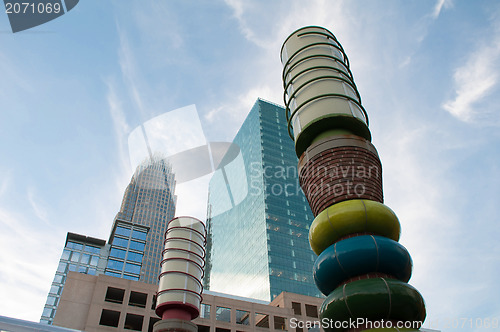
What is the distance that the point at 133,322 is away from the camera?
162 ft

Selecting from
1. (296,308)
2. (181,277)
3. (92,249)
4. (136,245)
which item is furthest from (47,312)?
(181,277)

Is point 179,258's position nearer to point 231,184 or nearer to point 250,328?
point 250,328

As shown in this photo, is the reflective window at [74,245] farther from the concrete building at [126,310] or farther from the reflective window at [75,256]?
the concrete building at [126,310]

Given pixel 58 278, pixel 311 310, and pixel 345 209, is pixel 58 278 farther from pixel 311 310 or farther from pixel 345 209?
pixel 345 209

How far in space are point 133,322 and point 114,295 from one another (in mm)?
4332

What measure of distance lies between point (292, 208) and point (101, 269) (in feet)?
191

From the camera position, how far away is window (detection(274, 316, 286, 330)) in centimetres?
5828

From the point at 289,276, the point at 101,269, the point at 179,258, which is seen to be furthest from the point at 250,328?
the point at 101,269

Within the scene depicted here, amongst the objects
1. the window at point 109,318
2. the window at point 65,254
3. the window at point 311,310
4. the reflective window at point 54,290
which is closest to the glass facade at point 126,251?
the window at point 65,254

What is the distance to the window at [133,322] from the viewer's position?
159 ft

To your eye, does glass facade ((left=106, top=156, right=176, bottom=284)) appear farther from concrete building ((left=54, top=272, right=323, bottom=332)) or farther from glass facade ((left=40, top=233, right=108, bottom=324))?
concrete building ((left=54, top=272, right=323, bottom=332))

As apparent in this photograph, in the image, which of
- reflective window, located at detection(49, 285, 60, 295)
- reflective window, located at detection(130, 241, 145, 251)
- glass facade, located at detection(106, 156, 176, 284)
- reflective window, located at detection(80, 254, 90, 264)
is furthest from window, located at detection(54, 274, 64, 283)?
reflective window, located at detection(130, 241, 145, 251)

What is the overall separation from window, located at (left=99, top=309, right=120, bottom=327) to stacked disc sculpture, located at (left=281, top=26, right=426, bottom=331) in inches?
1473

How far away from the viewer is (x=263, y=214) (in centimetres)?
11706
